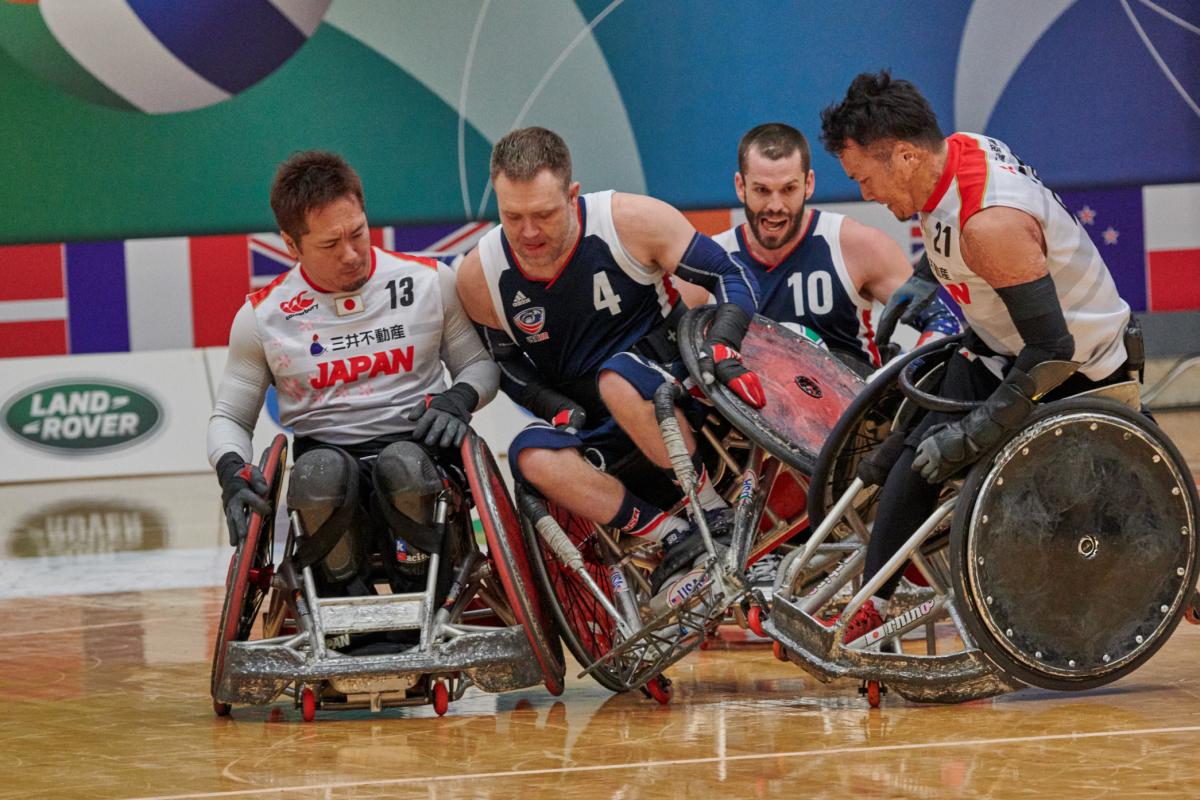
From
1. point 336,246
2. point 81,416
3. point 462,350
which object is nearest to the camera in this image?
point 336,246

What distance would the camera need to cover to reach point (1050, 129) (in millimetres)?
10875

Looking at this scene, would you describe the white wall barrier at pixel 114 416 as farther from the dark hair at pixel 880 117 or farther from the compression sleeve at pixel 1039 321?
the compression sleeve at pixel 1039 321

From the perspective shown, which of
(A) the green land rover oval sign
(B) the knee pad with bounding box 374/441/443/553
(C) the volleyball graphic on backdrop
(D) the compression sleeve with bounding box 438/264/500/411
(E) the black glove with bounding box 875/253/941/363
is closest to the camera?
(B) the knee pad with bounding box 374/441/443/553

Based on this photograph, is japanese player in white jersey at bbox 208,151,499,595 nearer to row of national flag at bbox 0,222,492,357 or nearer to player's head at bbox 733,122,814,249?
player's head at bbox 733,122,814,249

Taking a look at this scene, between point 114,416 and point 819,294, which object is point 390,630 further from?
point 114,416

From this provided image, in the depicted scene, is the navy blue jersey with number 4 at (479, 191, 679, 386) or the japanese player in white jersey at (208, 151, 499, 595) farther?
the navy blue jersey with number 4 at (479, 191, 679, 386)

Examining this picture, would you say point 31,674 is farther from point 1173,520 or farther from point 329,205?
point 1173,520

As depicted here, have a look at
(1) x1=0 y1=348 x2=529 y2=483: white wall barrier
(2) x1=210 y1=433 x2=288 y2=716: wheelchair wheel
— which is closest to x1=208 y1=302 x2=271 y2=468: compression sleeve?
(2) x1=210 y1=433 x2=288 y2=716: wheelchair wheel

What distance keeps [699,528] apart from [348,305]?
3.85 feet

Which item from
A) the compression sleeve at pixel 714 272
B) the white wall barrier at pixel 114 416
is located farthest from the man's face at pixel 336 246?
the white wall barrier at pixel 114 416

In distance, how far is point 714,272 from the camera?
468cm

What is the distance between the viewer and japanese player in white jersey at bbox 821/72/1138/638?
12.5 ft

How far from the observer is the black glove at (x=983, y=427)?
3.76m

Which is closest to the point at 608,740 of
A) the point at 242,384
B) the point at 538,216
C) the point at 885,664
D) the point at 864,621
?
the point at 885,664
